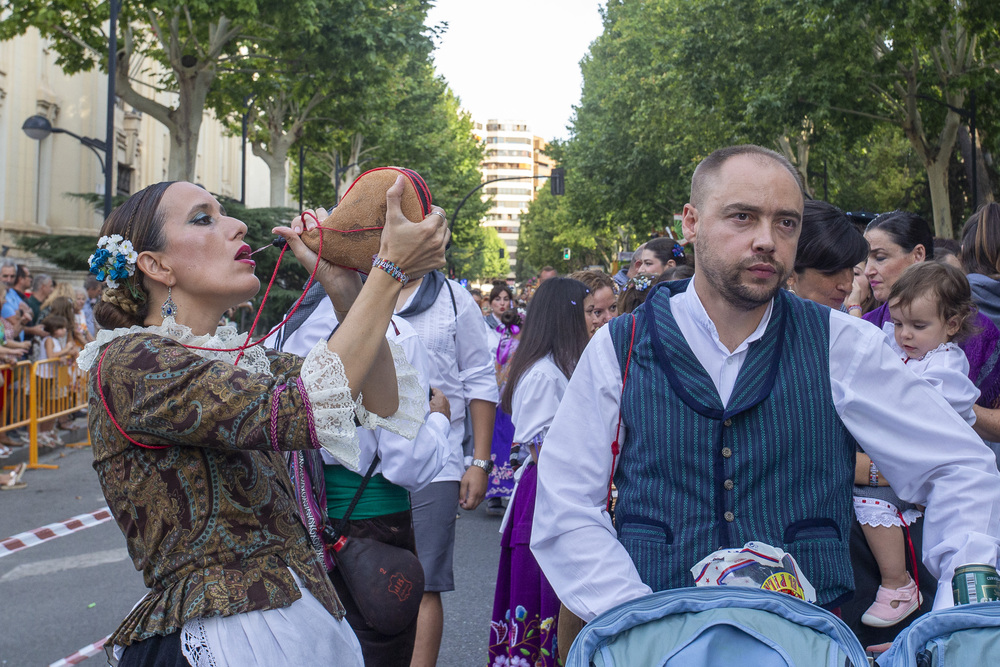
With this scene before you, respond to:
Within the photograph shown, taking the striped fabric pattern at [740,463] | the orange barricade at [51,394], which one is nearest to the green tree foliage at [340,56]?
the orange barricade at [51,394]

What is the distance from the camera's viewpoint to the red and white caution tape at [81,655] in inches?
194

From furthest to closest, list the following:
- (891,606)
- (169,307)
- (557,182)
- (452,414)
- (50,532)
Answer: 1. (557,182)
2. (50,532)
3. (452,414)
4. (891,606)
5. (169,307)

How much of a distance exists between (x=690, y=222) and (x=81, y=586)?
5276mm

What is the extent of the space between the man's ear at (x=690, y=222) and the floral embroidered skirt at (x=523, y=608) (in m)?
1.80

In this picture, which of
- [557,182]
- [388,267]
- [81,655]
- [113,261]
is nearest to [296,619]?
[388,267]

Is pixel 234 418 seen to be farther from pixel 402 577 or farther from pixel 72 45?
pixel 72 45

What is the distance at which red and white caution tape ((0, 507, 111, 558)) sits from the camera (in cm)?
709

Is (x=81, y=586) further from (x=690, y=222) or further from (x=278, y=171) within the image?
(x=278, y=171)

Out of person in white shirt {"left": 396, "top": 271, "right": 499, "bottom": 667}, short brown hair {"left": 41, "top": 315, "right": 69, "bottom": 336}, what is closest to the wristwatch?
person in white shirt {"left": 396, "top": 271, "right": 499, "bottom": 667}

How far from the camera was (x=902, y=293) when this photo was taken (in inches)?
156

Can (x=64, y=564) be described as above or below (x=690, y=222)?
below

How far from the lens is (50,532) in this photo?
24.9 feet

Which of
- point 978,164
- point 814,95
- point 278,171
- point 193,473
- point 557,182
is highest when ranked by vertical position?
point 557,182

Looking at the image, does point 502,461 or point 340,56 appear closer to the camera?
point 502,461
